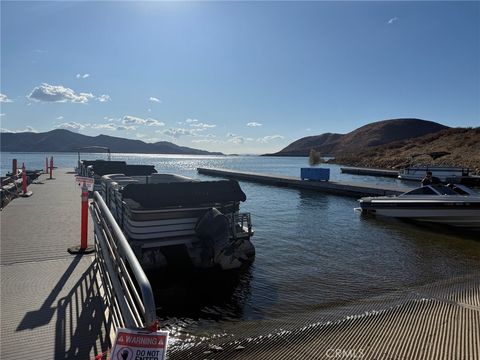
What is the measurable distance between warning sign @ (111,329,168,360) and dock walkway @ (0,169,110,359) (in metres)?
1.85

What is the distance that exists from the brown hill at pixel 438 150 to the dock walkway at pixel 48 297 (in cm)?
5120

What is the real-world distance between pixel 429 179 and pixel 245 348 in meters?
14.5

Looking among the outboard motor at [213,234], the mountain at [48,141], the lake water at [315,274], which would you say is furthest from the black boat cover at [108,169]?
the mountain at [48,141]

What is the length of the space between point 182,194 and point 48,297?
11.9ft

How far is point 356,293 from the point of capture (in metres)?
7.48

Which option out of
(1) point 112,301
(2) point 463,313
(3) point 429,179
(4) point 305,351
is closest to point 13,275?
(1) point 112,301

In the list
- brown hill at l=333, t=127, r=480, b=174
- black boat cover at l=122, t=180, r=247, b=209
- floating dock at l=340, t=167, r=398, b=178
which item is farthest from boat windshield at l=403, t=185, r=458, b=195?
brown hill at l=333, t=127, r=480, b=174

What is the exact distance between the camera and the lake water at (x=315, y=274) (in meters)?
6.25

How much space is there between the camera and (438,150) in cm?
7062

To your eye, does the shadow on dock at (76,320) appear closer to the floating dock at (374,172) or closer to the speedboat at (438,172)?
the speedboat at (438,172)

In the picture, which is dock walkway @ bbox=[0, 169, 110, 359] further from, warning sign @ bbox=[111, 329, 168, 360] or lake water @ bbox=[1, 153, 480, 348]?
warning sign @ bbox=[111, 329, 168, 360]

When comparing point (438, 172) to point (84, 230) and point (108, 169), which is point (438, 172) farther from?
point (84, 230)

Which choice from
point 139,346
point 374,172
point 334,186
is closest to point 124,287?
point 139,346

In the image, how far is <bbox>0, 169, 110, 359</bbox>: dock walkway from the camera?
4023 mm
